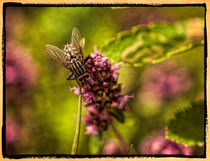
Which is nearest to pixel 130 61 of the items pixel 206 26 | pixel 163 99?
pixel 206 26

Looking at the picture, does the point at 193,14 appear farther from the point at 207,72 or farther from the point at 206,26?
the point at 207,72

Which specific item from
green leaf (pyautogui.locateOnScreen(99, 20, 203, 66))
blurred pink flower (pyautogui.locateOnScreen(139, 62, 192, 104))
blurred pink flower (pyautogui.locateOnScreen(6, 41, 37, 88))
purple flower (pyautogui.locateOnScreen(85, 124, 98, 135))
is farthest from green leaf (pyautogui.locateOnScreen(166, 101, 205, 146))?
blurred pink flower (pyautogui.locateOnScreen(6, 41, 37, 88))

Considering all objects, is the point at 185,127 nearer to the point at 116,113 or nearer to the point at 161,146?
the point at 116,113

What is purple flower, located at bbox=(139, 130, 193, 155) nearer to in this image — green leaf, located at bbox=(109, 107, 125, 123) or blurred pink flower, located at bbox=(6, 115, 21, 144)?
green leaf, located at bbox=(109, 107, 125, 123)

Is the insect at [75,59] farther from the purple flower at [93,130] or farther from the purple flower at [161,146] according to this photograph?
the purple flower at [161,146]

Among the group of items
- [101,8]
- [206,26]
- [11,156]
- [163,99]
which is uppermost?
[101,8]

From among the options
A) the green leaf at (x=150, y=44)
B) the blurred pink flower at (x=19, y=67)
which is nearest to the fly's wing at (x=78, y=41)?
the green leaf at (x=150, y=44)

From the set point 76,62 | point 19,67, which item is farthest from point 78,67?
point 19,67
